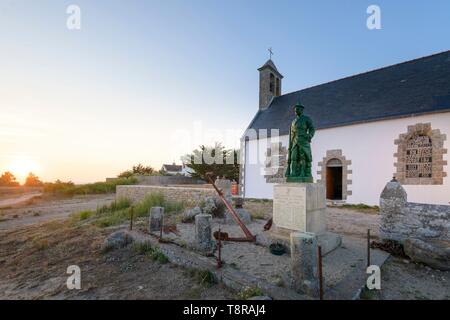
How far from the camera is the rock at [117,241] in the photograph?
18.9 ft

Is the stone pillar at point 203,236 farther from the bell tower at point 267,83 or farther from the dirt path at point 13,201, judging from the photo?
the dirt path at point 13,201

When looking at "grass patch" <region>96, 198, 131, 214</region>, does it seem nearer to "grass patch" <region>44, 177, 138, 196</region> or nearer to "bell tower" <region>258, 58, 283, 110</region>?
"grass patch" <region>44, 177, 138, 196</region>

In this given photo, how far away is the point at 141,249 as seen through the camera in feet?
17.5

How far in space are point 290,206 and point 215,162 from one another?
21.9 meters

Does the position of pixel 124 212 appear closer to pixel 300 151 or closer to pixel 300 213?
pixel 300 213

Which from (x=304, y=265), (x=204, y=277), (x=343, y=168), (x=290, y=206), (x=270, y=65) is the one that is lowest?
(x=204, y=277)

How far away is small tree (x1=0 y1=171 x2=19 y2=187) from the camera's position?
33219 millimetres

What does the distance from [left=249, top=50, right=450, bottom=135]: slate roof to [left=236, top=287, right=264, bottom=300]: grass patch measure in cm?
1119

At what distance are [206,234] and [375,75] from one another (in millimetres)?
15417

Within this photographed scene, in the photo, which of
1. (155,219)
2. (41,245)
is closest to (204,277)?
(155,219)

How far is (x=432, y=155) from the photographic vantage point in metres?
9.45

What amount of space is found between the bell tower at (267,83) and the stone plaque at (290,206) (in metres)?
15.1

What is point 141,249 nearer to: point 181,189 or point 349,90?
point 181,189
